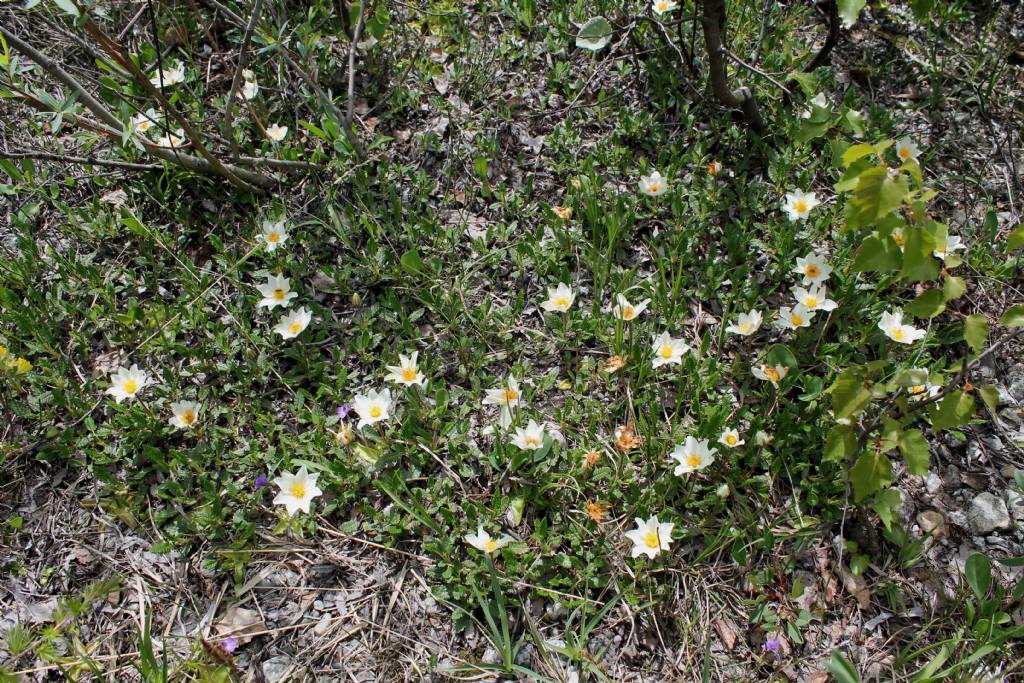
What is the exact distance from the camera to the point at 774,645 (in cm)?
226

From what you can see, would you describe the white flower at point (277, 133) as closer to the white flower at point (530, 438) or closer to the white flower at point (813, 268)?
the white flower at point (530, 438)

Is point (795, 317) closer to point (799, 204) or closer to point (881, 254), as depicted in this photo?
point (799, 204)

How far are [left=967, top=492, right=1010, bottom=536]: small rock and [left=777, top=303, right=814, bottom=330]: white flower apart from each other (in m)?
0.85

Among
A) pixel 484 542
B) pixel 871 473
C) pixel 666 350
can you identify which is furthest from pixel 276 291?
pixel 871 473

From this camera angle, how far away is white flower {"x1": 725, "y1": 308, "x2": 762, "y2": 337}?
2.76 meters

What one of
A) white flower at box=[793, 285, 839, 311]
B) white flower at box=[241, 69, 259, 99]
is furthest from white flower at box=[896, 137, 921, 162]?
white flower at box=[241, 69, 259, 99]

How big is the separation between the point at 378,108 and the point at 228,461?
1.90 m

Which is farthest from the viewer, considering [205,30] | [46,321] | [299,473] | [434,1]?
[434,1]

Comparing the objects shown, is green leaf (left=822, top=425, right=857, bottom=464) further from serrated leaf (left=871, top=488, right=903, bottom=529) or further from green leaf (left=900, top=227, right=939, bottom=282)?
green leaf (left=900, top=227, right=939, bottom=282)

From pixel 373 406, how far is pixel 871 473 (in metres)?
1.67

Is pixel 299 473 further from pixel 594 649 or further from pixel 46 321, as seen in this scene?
pixel 46 321

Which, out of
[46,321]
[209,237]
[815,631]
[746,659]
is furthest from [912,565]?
[46,321]

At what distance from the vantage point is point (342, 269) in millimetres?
3141

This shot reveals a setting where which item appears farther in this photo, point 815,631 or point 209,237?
point 209,237
